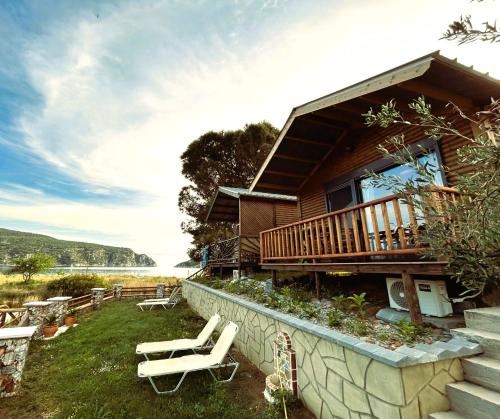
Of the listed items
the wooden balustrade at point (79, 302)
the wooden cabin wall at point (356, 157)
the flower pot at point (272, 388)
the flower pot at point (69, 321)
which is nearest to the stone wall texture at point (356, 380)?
the flower pot at point (272, 388)

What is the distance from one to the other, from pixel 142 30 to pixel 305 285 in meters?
10.9

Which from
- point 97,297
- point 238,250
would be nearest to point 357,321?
point 238,250

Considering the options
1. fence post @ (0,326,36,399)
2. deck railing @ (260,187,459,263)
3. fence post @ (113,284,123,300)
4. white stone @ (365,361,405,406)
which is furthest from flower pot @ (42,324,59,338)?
white stone @ (365,361,405,406)

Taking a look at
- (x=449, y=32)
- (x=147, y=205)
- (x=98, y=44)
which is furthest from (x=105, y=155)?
(x=449, y=32)

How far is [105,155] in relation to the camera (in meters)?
14.8

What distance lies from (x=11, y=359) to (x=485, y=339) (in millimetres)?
7564

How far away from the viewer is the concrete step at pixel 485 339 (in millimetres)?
2607

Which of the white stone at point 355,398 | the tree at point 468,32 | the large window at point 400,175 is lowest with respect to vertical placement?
the white stone at point 355,398

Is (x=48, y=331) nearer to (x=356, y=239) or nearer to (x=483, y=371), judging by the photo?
(x=356, y=239)

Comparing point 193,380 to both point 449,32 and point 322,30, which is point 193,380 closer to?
point 449,32

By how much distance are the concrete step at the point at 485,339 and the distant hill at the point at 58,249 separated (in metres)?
83.3

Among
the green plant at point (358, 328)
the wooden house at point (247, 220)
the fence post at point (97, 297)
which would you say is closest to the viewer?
the green plant at point (358, 328)

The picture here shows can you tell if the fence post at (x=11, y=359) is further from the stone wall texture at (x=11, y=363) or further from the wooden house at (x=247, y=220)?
the wooden house at (x=247, y=220)

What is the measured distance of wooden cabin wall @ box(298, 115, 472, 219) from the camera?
541 centimetres
